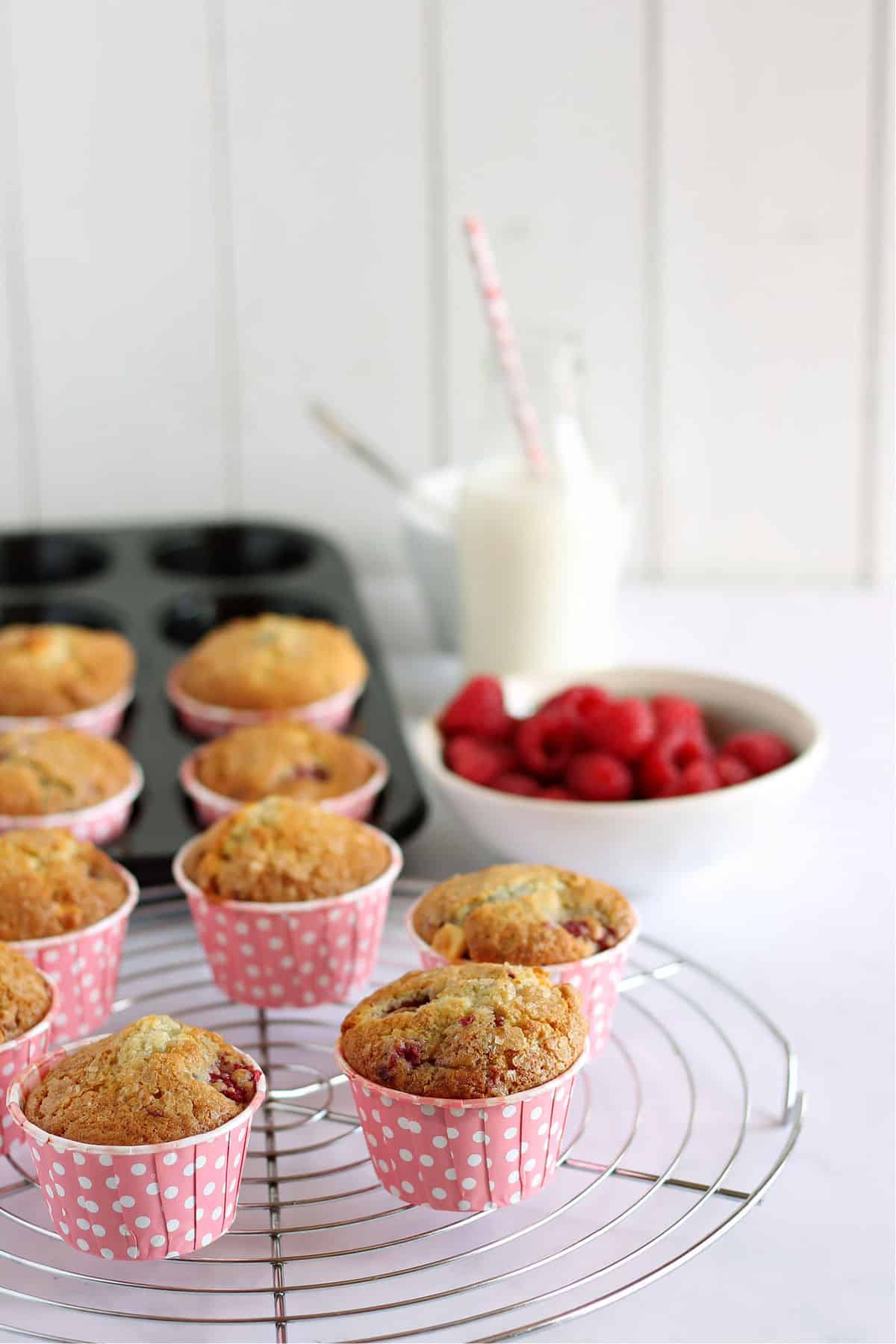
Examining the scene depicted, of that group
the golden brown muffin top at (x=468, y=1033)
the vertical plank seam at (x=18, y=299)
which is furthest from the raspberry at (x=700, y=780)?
the vertical plank seam at (x=18, y=299)

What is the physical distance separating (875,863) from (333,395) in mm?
1018

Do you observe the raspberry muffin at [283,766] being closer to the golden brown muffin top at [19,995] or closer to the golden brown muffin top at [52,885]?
the golden brown muffin top at [52,885]

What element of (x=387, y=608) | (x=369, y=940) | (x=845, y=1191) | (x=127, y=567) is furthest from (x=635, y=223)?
(x=845, y=1191)

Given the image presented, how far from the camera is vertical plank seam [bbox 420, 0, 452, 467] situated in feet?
6.33

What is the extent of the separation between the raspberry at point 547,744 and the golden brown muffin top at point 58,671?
467 mm

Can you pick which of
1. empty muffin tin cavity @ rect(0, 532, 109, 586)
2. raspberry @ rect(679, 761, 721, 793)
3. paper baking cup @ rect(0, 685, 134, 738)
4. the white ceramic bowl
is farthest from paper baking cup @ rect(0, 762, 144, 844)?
empty muffin tin cavity @ rect(0, 532, 109, 586)

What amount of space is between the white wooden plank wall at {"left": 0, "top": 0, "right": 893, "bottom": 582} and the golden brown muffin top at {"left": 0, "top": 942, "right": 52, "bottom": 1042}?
1.15 m

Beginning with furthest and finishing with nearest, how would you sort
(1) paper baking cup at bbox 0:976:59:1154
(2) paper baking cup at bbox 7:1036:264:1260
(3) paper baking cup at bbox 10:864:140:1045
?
(3) paper baking cup at bbox 10:864:140:1045 → (1) paper baking cup at bbox 0:976:59:1154 → (2) paper baking cup at bbox 7:1036:264:1260

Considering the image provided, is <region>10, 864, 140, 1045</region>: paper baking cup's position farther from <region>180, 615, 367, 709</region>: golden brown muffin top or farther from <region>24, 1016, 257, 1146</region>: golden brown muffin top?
<region>180, 615, 367, 709</region>: golden brown muffin top

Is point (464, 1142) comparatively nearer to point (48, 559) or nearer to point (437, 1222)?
point (437, 1222)

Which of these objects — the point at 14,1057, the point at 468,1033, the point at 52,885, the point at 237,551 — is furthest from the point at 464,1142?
the point at 237,551

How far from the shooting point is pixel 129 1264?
→ 928 millimetres

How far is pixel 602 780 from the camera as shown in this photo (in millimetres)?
Result: 1312

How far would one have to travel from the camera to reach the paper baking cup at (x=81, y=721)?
1.54 m
